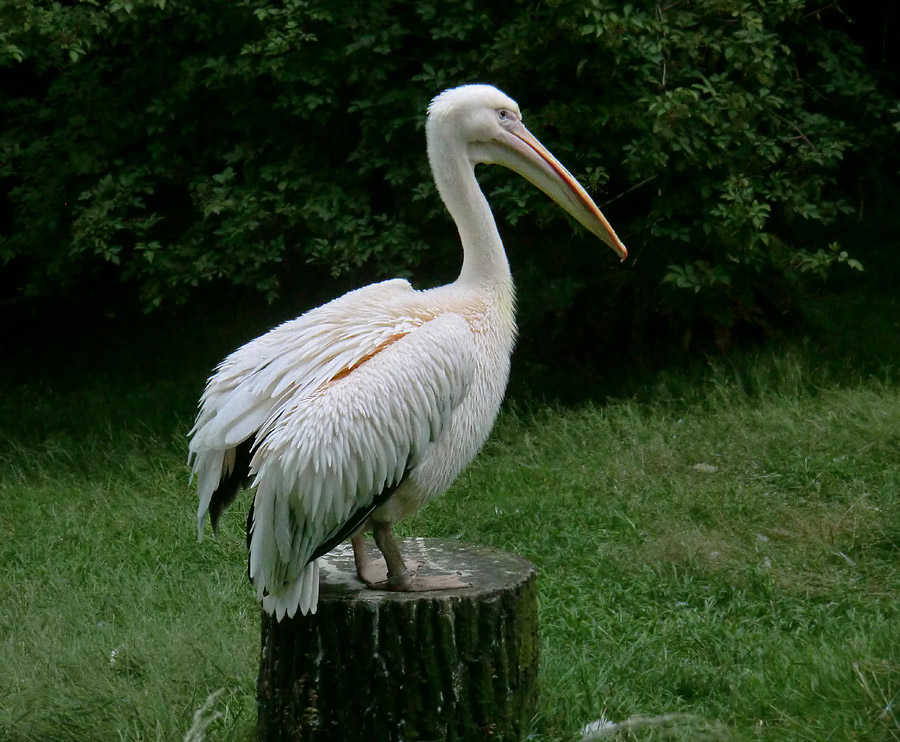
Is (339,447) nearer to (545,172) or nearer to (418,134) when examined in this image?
(545,172)

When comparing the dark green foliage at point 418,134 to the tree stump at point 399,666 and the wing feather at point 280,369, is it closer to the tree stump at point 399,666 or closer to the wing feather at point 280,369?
the wing feather at point 280,369

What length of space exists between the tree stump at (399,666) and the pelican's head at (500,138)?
3.81 feet

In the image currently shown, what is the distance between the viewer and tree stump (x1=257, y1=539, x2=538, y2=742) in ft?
10.4

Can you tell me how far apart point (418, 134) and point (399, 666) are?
4035mm

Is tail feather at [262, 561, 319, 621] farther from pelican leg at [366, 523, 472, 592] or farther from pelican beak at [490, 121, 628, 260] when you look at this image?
pelican beak at [490, 121, 628, 260]

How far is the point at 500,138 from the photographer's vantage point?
3.62 meters

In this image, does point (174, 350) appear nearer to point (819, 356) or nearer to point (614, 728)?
point (819, 356)

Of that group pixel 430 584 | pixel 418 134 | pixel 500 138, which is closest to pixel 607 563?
pixel 430 584

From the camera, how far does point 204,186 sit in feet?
21.6

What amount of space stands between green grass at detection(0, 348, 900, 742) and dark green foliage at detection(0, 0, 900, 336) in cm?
87

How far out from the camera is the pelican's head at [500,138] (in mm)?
3551

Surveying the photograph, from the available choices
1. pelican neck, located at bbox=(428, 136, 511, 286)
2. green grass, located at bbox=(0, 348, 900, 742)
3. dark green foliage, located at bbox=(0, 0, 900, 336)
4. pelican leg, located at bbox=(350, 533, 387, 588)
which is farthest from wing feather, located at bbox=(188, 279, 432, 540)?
dark green foliage, located at bbox=(0, 0, 900, 336)

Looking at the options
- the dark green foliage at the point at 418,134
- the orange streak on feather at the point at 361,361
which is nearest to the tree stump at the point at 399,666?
the orange streak on feather at the point at 361,361

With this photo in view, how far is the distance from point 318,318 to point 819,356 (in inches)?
160
